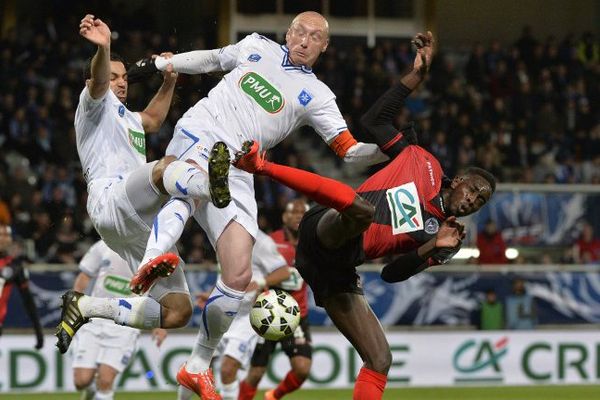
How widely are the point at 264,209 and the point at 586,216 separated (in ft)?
15.5

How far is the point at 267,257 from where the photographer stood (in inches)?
465

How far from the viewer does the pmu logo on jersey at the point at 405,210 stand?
8.01 meters

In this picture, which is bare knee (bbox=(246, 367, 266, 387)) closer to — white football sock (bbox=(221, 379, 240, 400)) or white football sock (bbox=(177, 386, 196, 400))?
white football sock (bbox=(221, 379, 240, 400))

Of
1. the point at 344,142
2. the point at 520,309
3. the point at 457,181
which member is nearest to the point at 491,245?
the point at 520,309

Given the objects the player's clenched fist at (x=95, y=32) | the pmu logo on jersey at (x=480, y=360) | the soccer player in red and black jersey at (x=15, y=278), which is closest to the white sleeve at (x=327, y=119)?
the player's clenched fist at (x=95, y=32)

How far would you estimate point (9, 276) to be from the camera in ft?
39.6

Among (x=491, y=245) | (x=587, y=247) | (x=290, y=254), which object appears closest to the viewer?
(x=290, y=254)

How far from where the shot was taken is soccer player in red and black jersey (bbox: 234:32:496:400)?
7941 mm

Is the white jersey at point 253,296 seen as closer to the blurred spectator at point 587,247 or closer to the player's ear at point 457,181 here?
the player's ear at point 457,181

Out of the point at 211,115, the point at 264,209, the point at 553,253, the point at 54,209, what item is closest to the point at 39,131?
the point at 54,209

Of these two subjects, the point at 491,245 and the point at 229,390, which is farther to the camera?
the point at 491,245

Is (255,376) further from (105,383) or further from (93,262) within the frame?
(93,262)

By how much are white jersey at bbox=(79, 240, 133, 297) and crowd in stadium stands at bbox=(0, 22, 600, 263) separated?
13.9ft

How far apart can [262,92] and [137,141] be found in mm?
973
